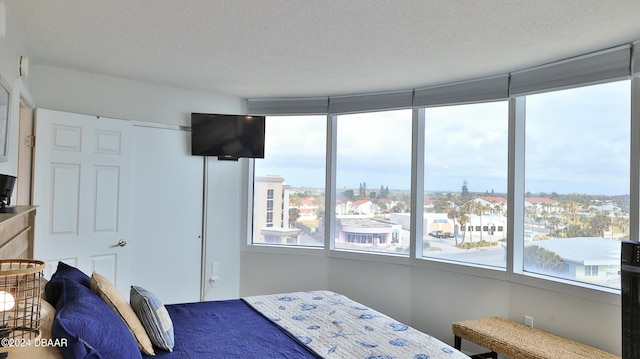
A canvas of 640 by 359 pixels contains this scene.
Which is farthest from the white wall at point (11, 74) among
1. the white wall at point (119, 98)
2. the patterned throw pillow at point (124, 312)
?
the patterned throw pillow at point (124, 312)

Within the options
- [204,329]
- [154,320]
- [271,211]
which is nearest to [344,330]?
[204,329]

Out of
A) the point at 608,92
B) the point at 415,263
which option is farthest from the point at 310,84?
the point at 608,92

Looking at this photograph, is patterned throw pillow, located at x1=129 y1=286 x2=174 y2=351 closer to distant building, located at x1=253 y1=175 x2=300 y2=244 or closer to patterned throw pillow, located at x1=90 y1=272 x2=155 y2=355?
patterned throw pillow, located at x1=90 y1=272 x2=155 y2=355

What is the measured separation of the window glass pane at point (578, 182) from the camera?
277cm

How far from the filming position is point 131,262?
3.77 meters

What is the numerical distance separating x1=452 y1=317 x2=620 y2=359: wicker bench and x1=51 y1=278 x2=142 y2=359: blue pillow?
2.20m

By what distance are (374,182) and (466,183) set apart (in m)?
0.94

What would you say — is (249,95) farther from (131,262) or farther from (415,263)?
(415,263)

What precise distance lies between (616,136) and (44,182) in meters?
4.22

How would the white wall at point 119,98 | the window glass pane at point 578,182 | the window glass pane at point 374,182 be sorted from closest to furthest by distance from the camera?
the window glass pane at point 578,182 < the white wall at point 119,98 < the window glass pane at point 374,182

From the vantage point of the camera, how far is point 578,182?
2984 mm

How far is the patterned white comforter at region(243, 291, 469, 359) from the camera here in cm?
193

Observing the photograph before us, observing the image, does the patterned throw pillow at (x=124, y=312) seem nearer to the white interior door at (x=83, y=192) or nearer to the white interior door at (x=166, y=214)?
the white interior door at (x=83, y=192)

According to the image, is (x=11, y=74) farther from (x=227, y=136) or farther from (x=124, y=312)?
(x=227, y=136)
